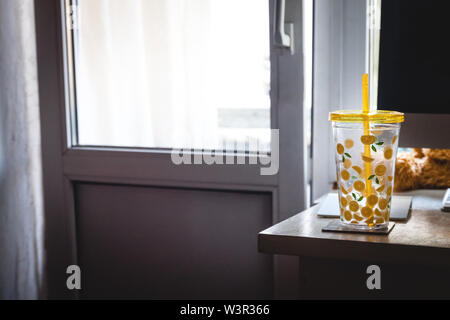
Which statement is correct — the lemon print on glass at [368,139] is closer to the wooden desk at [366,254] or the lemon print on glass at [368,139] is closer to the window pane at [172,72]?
the wooden desk at [366,254]

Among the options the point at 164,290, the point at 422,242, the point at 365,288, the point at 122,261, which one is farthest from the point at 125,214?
the point at 422,242

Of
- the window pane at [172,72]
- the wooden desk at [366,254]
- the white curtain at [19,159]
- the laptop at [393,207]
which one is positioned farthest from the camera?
the white curtain at [19,159]

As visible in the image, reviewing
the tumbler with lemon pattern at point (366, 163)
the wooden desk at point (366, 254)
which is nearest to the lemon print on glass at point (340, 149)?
the tumbler with lemon pattern at point (366, 163)

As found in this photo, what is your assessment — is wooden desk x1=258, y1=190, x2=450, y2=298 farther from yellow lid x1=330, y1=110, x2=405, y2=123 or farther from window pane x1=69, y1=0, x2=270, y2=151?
window pane x1=69, y1=0, x2=270, y2=151

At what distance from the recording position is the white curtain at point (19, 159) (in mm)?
1711

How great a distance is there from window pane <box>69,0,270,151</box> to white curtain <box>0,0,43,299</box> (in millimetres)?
145

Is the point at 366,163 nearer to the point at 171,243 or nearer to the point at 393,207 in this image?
the point at 393,207

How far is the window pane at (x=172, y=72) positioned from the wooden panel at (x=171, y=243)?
155 millimetres

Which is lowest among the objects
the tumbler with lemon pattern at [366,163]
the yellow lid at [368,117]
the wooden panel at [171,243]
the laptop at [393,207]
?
the wooden panel at [171,243]

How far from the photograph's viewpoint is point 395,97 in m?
1.18

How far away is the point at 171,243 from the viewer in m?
1.70

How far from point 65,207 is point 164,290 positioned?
0.40 m

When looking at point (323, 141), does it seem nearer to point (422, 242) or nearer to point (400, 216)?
point (400, 216)

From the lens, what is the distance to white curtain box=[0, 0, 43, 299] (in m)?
1.71
